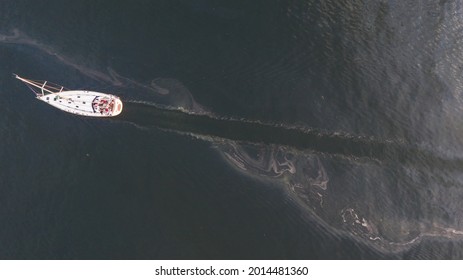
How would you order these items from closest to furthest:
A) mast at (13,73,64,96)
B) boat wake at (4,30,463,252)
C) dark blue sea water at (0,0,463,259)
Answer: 1. dark blue sea water at (0,0,463,259)
2. boat wake at (4,30,463,252)
3. mast at (13,73,64,96)

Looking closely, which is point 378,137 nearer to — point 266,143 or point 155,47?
point 266,143

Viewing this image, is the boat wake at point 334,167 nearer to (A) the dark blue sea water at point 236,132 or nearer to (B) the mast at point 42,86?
(A) the dark blue sea water at point 236,132

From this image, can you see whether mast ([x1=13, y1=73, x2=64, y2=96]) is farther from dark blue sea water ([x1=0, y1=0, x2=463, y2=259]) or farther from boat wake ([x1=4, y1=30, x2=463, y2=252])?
boat wake ([x1=4, y1=30, x2=463, y2=252])

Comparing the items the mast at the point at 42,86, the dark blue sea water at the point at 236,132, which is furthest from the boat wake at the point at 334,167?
the mast at the point at 42,86

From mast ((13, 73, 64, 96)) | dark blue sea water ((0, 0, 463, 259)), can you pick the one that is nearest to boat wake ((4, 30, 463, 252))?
dark blue sea water ((0, 0, 463, 259))

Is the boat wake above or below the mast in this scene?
below

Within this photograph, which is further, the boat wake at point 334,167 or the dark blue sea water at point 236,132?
the boat wake at point 334,167

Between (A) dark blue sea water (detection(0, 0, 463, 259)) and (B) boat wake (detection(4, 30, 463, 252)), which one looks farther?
(B) boat wake (detection(4, 30, 463, 252))

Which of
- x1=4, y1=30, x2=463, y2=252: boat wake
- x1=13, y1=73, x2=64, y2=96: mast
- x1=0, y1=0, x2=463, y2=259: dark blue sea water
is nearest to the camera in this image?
x1=0, y1=0, x2=463, y2=259: dark blue sea water

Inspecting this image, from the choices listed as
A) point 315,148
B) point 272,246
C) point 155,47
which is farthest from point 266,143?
point 155,47
